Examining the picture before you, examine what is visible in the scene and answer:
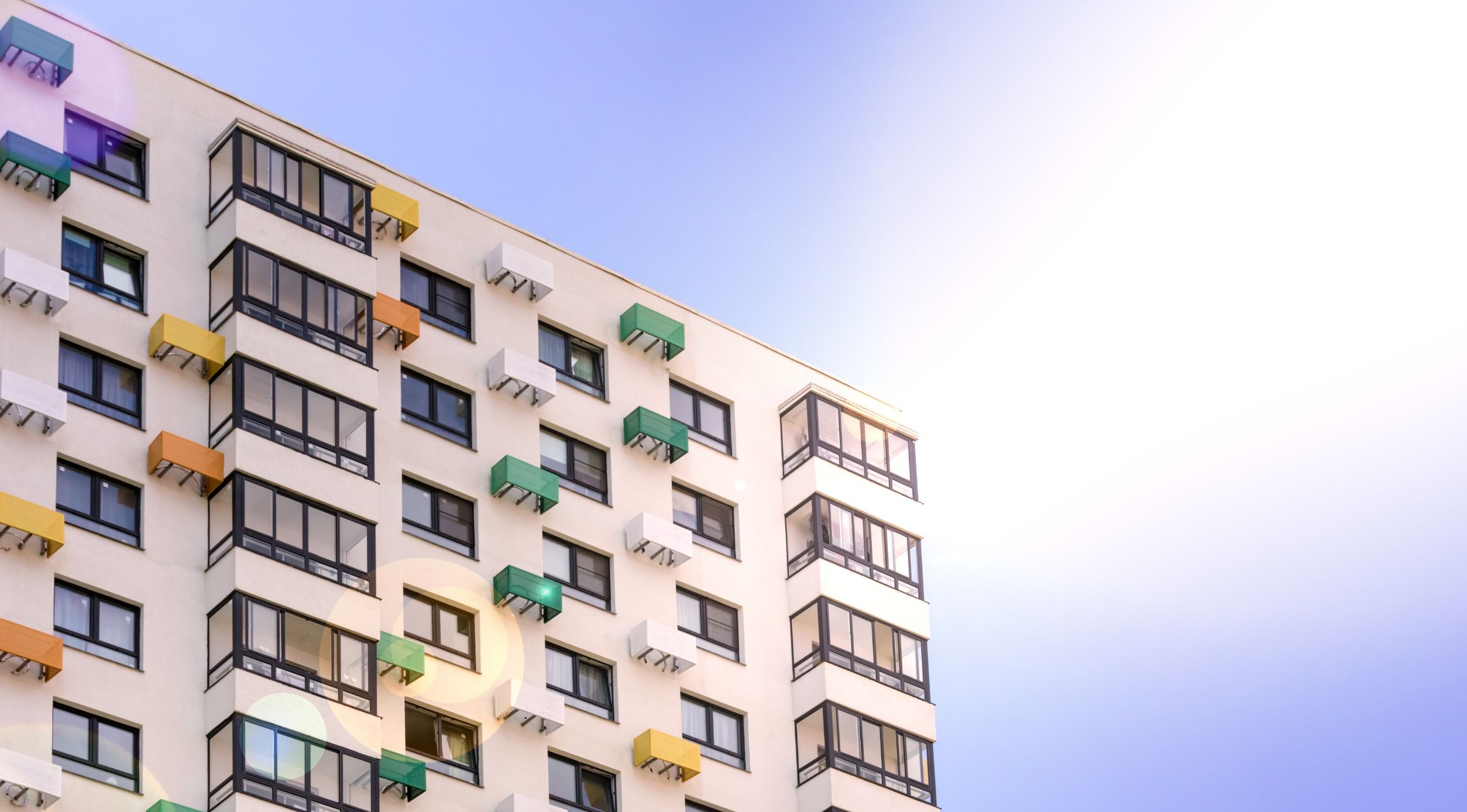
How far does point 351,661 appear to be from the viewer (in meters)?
53.4

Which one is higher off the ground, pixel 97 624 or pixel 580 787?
pixel 580 787

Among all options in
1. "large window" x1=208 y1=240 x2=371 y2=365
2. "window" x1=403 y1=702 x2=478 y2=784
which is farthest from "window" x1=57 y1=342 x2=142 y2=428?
"window" x1=403 y1=702 x2=478 y2=784

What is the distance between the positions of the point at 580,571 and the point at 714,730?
5.38 meters

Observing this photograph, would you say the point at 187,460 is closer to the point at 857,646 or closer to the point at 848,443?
the point at 857,646

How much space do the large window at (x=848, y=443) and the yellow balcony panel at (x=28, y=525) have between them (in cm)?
2268

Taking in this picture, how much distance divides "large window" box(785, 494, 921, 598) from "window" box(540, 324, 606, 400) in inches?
261

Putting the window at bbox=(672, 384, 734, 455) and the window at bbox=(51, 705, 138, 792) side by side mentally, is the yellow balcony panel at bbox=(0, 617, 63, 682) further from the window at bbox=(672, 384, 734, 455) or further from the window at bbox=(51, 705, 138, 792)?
the window at bbox=(672, 384, 734, 455)

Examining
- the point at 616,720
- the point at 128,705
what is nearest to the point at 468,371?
the point at 616,720

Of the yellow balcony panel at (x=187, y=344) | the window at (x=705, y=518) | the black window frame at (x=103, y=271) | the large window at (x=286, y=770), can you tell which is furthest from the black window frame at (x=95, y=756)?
the window at (x=705, y=518)

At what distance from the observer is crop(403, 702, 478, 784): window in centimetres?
5512

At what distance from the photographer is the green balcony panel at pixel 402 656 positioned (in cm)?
5453

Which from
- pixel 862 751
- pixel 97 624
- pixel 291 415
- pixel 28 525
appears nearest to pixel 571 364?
pixel 291 415

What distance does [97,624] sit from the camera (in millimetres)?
50875

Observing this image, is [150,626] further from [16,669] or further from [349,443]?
[349,443]
